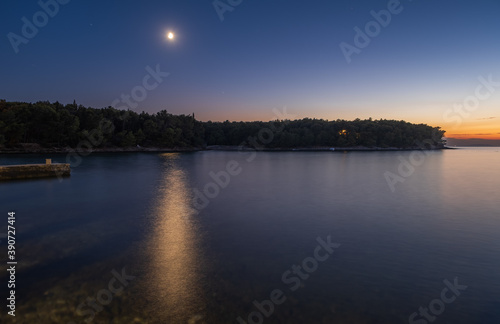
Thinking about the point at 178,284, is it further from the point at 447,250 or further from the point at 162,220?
the point at 447,250

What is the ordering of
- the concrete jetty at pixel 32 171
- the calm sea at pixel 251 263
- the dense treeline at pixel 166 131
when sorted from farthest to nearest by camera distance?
the dense treeline at pixel 166 131 → the concrete jetty at pixel 32 171 → the calm sea at pixel 251 263

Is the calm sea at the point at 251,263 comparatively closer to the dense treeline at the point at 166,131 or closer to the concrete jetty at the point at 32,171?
the concrete jetty at the point at 32,171

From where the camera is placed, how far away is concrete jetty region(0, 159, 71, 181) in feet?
90.8

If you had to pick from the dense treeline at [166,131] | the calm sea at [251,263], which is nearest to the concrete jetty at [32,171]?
the calm sea at [251,263]

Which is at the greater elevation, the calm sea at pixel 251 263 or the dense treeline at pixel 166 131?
the dense treeline at pixel 166 131

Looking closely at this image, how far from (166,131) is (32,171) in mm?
91599

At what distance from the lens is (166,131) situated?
119 meters

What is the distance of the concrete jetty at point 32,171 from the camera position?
27.7 metres

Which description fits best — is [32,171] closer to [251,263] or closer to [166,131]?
[251,263]

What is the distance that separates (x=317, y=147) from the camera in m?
163

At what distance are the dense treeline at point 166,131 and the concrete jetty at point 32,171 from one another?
5677 cm

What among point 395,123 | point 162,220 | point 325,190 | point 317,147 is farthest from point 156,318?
point 395,123

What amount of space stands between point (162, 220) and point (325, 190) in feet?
57.0

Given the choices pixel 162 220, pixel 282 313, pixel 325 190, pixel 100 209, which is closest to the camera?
pixel 282 313
